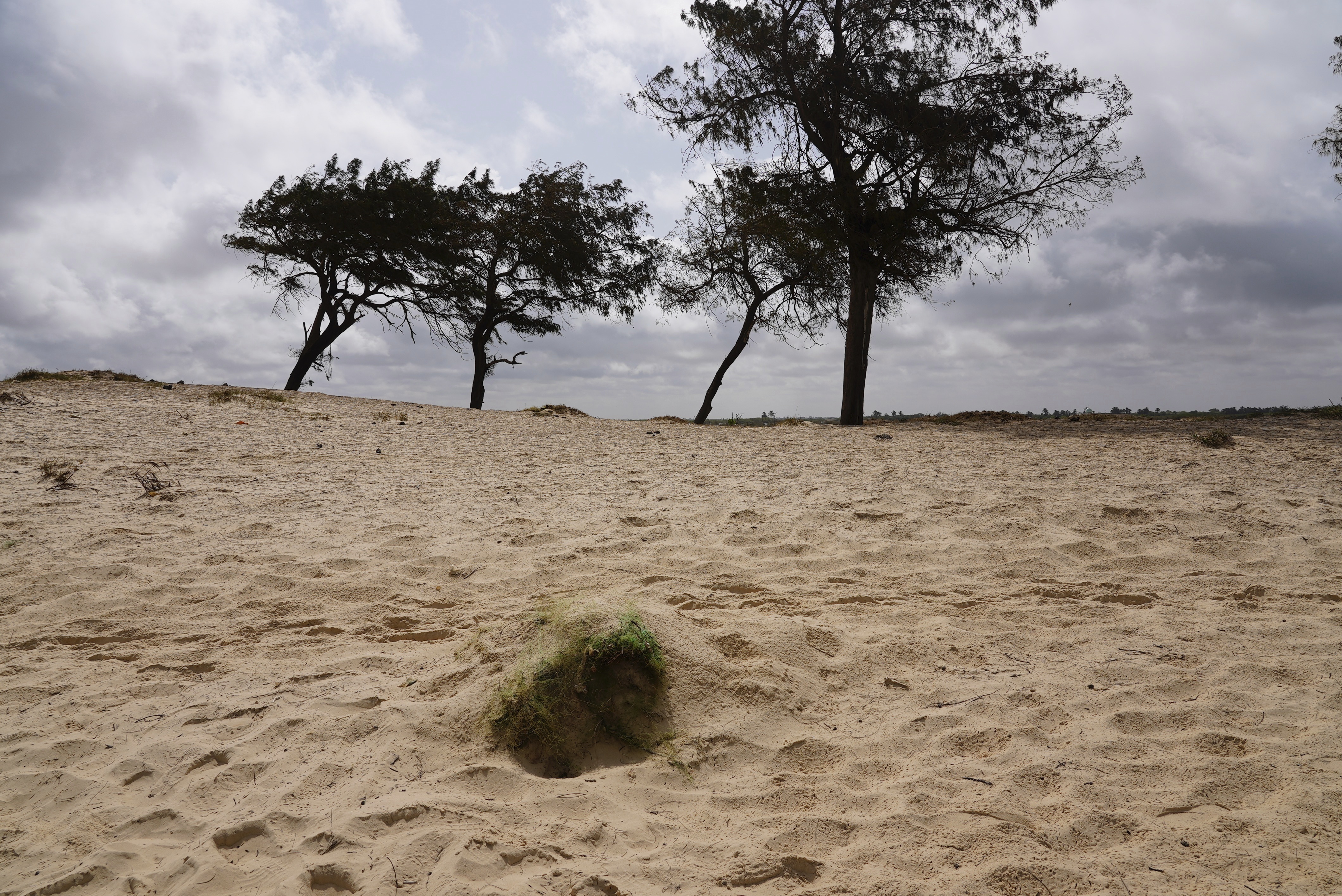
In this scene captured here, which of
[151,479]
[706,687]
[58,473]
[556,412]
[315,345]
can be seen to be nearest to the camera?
[706,687]

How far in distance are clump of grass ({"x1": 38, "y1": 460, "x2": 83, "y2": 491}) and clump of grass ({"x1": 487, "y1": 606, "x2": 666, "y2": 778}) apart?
5.84m

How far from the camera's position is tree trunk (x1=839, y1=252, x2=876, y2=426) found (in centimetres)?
1425

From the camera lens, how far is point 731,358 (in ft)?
57.6

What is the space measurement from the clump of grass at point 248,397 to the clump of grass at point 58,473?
507cm

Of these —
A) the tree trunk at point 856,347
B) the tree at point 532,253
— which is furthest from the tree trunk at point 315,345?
the tree trunk at point 856,347

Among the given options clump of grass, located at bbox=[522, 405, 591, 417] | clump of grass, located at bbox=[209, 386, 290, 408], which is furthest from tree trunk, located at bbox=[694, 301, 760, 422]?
clump of grass, located at bbox=[209, 386, 290, 408]

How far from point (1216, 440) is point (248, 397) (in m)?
14.9

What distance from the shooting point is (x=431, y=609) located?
13.9 feet

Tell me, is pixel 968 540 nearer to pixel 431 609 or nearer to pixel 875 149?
pixel 431 609

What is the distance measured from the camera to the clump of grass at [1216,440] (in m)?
8.33

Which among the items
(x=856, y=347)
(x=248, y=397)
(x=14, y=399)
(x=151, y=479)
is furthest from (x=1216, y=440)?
(x=14, y=399)

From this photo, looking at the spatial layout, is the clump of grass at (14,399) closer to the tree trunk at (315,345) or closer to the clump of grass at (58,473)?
the clump of grass at (58,473)

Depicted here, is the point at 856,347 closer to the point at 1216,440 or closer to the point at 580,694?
the point at 1216,440

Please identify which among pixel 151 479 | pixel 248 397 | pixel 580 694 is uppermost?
pixel 248 397
